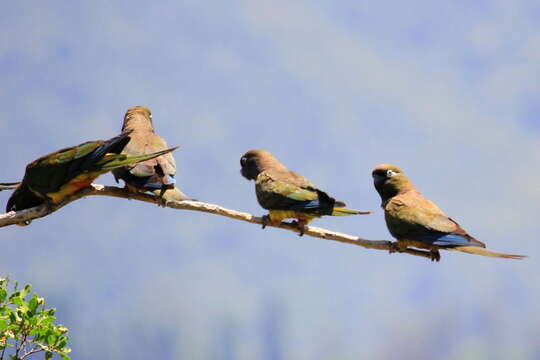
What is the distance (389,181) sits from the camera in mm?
5723

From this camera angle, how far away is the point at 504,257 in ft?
14.4

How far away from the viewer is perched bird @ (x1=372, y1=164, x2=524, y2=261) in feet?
16.0

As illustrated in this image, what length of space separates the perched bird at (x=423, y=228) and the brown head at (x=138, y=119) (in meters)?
2.09

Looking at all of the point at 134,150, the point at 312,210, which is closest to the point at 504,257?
the point at 312,210

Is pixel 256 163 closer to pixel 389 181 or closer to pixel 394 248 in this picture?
pixel 389 181

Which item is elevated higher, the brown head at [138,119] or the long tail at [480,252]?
the brown head at [138,119]

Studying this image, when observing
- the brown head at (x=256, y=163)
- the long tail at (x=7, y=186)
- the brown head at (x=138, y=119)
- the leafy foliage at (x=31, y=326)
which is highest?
the brown head at (x=138, y=119)

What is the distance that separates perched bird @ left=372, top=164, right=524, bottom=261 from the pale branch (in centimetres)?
10

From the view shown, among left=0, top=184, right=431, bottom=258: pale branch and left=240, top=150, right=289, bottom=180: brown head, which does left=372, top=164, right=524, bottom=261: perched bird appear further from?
left=240, top=150, right=289, bottom=180: brown head

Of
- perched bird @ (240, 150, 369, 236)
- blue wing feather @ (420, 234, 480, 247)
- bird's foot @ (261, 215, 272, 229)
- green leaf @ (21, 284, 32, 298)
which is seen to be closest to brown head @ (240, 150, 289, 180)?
perched bird @ (240, 150, 369, 236)

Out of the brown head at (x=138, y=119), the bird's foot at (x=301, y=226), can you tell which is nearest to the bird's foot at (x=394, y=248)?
the bird's foot at (x=301, y=226)

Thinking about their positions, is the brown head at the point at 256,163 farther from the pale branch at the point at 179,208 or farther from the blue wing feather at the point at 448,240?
the blue wing feather at the point at 448,240

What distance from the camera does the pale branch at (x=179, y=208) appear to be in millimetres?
4430

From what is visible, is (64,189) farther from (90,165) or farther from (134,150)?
(134,150)
